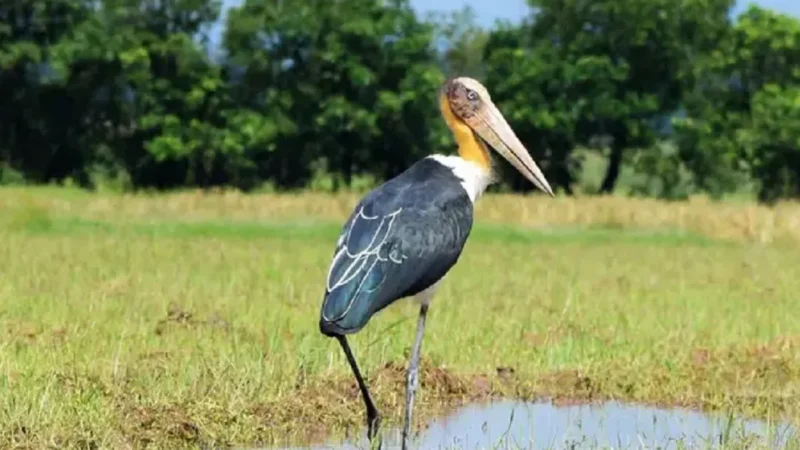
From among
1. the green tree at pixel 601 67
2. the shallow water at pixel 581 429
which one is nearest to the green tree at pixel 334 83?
the green tree at pixel 601 67

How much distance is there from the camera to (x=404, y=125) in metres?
47.6

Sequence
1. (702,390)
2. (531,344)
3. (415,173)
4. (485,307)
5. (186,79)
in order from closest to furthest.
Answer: (415,173) < (702,390) < (531,344) < (485,307) < (186,79)

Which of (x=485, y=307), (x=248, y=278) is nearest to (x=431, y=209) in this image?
(x=485, y=307)

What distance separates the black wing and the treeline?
125 feet

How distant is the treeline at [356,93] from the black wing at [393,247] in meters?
38.2

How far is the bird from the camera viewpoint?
619 cm

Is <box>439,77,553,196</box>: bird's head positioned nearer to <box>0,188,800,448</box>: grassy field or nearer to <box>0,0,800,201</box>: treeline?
<box>0,188,800,448</box>: grassy field

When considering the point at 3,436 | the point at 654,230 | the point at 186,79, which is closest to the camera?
the point at 3,436

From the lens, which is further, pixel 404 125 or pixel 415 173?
pixel 404 125

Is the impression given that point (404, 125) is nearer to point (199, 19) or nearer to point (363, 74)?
point (363, 74)

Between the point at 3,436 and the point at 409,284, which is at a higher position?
the point at 409,284

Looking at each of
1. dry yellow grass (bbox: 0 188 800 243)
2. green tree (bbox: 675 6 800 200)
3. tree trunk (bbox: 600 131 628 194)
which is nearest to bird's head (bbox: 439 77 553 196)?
dry yellow grass (bbox: 0 188 800 243)

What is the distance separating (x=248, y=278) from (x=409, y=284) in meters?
8.25

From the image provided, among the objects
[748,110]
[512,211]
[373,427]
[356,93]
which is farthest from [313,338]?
[748,110]
